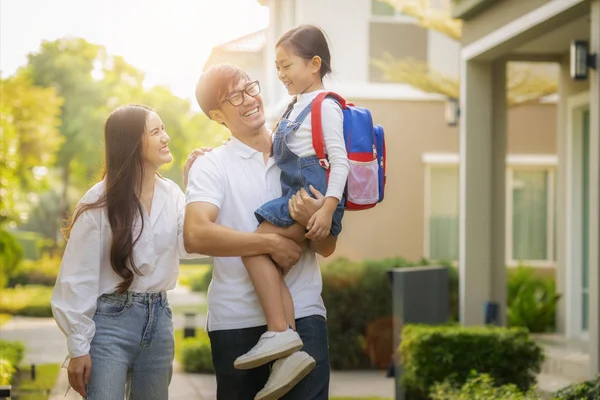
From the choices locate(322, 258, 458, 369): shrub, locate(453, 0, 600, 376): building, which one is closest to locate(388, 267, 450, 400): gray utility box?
locate(453, 0, 600, 376): building

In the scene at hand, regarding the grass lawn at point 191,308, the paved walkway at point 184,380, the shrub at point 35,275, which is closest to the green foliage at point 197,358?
the paved walkway at point 184,380

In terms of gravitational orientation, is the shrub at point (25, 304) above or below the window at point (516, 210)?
below

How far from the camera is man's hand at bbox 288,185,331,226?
349 cm

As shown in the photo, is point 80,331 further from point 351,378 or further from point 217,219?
point 351,378

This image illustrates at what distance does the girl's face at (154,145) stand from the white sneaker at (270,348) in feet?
3.06

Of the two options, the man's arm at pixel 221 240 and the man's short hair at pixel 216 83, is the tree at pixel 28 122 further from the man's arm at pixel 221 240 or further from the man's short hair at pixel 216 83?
the man's arm at pixel 221 240

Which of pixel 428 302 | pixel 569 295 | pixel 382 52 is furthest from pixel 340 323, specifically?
pixel 382 52

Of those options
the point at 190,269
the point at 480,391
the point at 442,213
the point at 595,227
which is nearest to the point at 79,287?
the point at 480,391

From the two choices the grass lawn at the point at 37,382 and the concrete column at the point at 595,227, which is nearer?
the concrete column at the point at 595,227

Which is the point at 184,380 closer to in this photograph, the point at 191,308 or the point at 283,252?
the point at 283,252

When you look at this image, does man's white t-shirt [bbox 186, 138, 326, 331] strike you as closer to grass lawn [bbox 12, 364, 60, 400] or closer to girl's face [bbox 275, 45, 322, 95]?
girl's face [bbox 275, 45, 322, 95]

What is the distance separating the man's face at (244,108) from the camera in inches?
144

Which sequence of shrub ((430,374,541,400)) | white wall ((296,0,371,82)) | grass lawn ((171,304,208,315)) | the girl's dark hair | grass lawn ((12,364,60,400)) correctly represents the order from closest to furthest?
the girl's dark hair
shrub ((430,374,541,400))
grass lawn ((12,364,60,400))
white wall ((296,0,371,82))
grass lawn ((171,304,208,315))

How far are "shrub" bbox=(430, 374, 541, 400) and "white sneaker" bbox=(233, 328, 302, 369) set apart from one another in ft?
10.8
